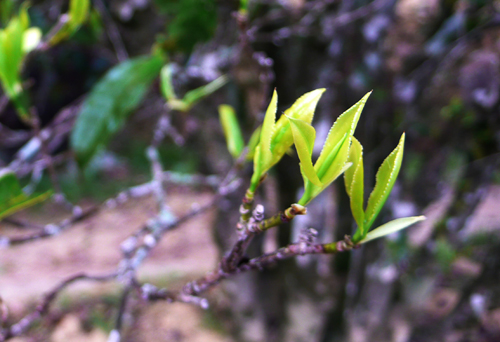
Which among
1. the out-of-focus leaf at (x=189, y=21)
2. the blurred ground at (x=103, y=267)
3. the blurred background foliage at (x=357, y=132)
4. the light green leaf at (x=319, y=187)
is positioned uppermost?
the out-of-focus leaf at (x=189, y=21)

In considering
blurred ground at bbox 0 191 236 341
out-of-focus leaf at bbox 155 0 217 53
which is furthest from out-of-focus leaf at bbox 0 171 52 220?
blurred ground at bbox 0 191 236 341

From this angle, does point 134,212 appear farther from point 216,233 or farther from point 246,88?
point 246,88

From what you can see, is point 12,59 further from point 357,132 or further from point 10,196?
point 357,132

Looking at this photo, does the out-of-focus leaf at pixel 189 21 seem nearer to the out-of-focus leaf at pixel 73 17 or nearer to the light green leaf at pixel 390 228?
the out-of-focus leaf at pixel 73 17

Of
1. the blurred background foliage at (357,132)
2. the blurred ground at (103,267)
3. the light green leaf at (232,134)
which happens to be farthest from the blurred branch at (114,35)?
the blurred ground at (103,267)

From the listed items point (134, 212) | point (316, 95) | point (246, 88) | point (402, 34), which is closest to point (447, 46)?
point (246, 88)

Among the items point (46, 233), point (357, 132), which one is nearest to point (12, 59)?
point (46, 233)
